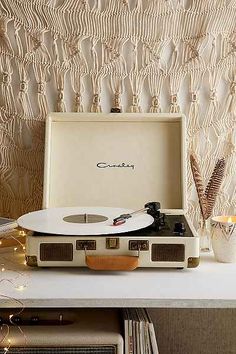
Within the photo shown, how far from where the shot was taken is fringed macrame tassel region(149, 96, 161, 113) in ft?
5.03

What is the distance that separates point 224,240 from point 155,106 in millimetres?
443

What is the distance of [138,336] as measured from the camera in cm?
117


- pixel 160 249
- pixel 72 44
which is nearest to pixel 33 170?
pixel 72 44

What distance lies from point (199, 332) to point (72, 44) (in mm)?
923

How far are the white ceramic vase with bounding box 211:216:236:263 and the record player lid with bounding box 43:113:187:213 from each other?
170mm

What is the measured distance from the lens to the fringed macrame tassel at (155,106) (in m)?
1.53

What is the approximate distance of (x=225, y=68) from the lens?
1.52 metres

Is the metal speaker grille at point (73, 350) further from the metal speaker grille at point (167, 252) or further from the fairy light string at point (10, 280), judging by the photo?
the metal speaker grille at point (167, 252)

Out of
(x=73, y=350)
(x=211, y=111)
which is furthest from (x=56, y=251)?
(x=211, y=111)

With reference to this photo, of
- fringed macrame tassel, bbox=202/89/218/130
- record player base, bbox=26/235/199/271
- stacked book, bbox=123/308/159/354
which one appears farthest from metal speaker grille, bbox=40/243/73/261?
fringed macrame tassel, bbox=202/89/218/130

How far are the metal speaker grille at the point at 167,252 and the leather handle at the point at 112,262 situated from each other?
2.0 inches

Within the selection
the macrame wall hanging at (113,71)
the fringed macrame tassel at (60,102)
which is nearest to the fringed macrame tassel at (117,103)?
the macrame wall hanging at (113,71)

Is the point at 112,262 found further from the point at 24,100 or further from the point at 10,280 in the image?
the point at 24,100

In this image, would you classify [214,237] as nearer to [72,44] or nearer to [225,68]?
[225,68]
